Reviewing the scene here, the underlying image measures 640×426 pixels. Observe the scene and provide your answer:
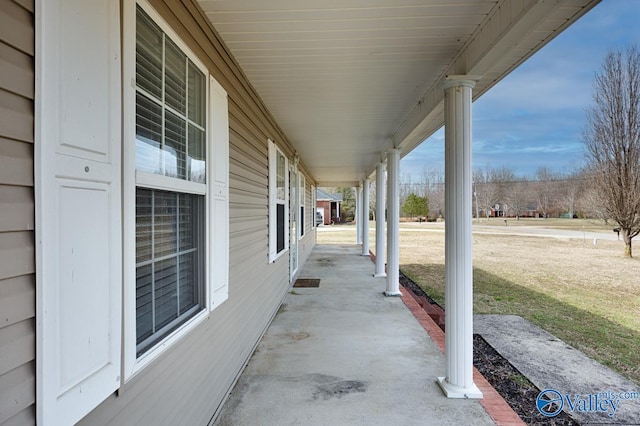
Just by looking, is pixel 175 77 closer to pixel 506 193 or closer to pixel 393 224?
pixel 393 224

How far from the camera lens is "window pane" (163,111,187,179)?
1.95m

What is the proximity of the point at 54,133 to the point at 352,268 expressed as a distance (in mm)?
9117

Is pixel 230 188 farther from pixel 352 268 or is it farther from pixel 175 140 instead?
pixel 352 268

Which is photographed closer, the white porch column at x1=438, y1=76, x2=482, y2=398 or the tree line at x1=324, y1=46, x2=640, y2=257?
the white porch column at x1=438, y1=76, x2=482, y2=398

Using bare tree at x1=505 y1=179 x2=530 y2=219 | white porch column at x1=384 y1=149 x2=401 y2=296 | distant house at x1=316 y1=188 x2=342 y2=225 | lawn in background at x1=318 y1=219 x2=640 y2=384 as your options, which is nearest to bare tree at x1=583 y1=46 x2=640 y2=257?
lawn in background at x1=318 y1=219 x2=640 y2=384

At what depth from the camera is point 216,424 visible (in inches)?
102

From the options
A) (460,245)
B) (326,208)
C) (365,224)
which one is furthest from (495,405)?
(326,208)

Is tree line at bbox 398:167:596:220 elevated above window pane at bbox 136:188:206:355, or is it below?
above

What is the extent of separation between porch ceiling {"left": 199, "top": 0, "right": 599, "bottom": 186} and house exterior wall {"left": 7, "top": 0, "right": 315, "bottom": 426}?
28cm

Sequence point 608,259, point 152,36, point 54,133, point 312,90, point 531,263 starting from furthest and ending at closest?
point 608,259 < point 531,263 < point 312,90 < point 152,36 < point 54,133

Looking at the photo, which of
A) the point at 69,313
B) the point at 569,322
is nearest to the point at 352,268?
the point at 569,322

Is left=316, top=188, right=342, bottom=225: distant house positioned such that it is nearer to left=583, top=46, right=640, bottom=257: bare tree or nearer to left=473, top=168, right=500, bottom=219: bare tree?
left=473, top=168, right=500, bottom=219: bare tree

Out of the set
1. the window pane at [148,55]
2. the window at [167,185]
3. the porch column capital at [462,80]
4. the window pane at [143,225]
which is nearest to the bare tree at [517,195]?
the porch column capital at [462,80]

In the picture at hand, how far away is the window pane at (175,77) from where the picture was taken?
6.41ft
